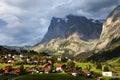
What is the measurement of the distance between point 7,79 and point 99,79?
57063 millimetres

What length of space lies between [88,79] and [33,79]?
42.1 m

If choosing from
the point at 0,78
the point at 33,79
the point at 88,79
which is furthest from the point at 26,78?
the point at 88,79

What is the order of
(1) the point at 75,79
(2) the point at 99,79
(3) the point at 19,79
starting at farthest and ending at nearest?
(2) the point at 99,79 < (1) the point at 75,79 < (3) the point at 19,79

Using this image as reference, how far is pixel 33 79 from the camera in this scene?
172 m

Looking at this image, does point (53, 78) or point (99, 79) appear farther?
point (99, 79)

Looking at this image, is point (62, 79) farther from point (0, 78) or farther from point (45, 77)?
point (0, 78)

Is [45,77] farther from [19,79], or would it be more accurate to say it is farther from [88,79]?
[88,79]

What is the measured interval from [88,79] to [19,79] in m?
48.8

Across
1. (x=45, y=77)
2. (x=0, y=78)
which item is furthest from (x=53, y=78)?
(x=0, y=78)

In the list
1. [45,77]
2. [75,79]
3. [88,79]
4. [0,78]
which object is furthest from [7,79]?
[88,79]

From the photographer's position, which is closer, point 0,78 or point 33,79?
point 33,79

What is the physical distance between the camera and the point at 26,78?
17488 centimetres

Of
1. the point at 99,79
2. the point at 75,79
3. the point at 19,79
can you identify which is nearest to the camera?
the point at 19,79

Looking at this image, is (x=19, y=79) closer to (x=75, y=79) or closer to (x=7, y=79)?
(x=7, y=79)
